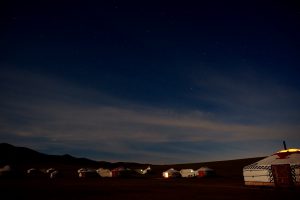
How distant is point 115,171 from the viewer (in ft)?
150

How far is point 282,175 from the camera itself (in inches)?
804

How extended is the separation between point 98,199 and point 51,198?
283cm

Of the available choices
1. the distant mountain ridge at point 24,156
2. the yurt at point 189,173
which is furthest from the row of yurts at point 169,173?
the distant mountain ridge at point 24,156

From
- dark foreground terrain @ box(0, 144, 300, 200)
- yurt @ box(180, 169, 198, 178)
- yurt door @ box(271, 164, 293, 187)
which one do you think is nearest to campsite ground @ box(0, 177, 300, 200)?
dark foreground terrain @ box(0, 144, 300, 200)

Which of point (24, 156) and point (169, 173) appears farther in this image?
point (24, 156)

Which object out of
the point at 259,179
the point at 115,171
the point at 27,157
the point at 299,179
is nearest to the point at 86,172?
the point at 115,171

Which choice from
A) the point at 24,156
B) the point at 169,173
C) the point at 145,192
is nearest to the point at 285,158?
the point at 145,192

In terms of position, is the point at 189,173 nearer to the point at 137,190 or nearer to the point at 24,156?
the point at 137,190

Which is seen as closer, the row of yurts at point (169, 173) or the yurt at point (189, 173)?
the row of yurts at point (169, 173)

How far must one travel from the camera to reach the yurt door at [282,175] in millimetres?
19984

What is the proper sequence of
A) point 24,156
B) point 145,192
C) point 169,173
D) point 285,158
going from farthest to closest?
point 24,156 → point 169,173 → point 285,158 → point 145,192

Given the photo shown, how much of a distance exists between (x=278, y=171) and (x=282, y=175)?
0.38 metres

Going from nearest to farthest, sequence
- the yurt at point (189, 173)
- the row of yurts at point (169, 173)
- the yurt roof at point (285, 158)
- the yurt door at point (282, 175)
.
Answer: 1. the yurt door at point (282, 175)
2. the yurt roof at point (285, 158)
3. the row of yurts at point (169, 173)
4. the yurt at point (189, 173)

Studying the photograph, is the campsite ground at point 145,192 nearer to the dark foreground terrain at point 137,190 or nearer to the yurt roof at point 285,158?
the dark foreground terrain at point 137,190
